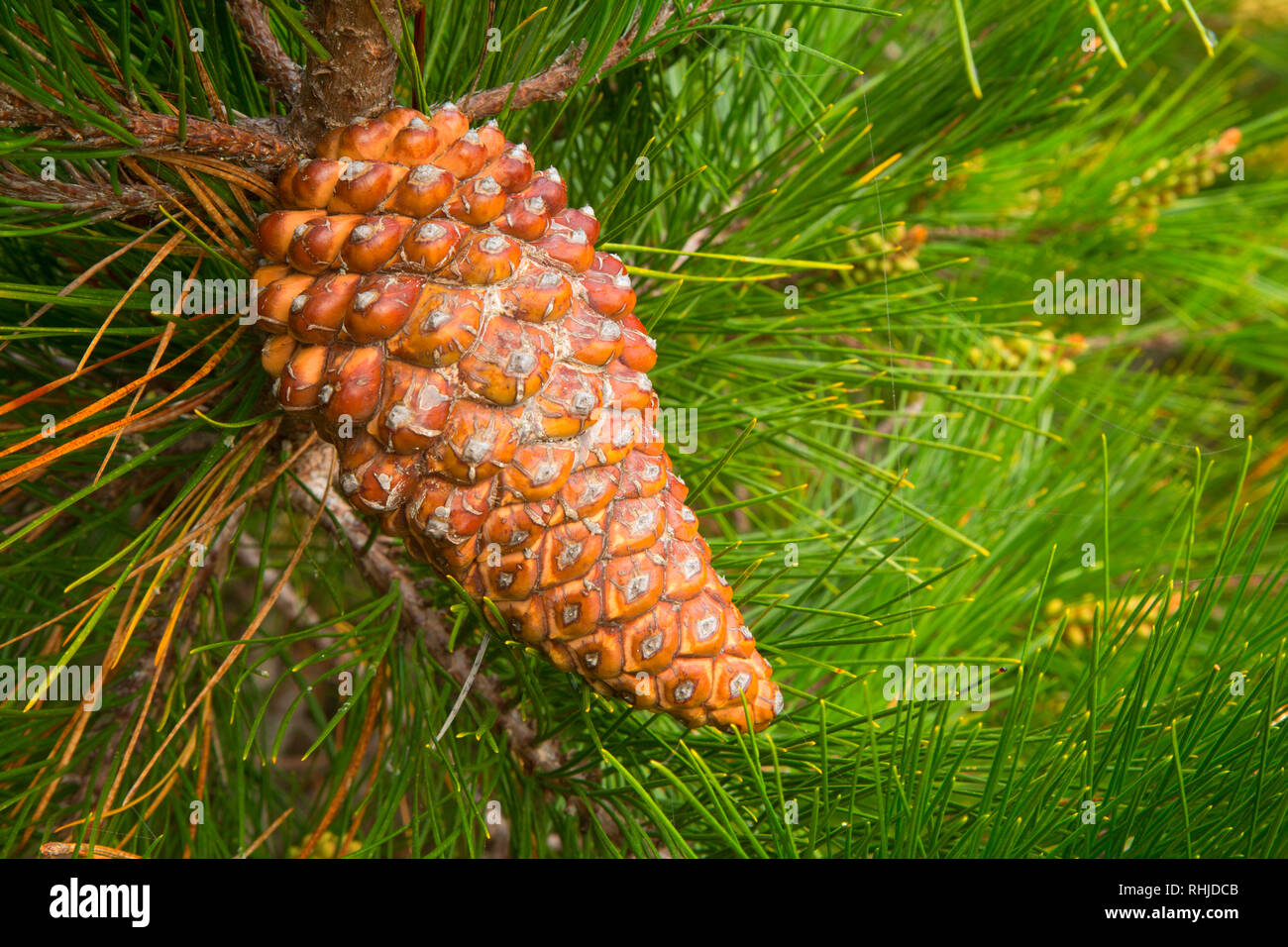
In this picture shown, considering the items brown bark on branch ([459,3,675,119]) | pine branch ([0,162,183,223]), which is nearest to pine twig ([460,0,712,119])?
brown bark on branch ([459,3,675,119])

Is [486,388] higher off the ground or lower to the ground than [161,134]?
lower

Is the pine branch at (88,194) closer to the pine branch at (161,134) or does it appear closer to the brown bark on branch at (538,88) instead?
the pine branch at (161,134)

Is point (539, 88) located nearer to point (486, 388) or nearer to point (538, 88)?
point (538, 88)

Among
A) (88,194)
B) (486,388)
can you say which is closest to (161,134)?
(88,194)

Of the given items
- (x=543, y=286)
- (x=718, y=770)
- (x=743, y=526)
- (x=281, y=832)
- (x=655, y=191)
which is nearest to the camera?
(x=543, y=286)

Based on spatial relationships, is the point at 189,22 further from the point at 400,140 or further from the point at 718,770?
the point at 718,770

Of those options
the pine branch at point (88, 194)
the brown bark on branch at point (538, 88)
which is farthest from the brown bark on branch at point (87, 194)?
the brown bark on branch at point (538, 88)

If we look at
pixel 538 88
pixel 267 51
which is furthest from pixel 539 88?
pixel 267 51

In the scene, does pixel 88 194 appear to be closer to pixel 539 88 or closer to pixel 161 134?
pixel 161 134
